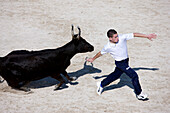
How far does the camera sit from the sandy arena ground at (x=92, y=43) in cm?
918

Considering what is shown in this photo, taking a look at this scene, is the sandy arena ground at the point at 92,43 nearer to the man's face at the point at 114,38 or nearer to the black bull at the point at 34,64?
the black bull at the point at 34,64

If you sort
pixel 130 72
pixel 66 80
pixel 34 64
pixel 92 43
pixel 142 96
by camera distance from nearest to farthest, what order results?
pixel 130 72 < pixel 142 96 < pixel 34 64 < pixel 66 80 < pixel 92 43

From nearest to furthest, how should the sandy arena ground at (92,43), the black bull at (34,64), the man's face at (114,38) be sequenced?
the man's face at (114,38) → the sandy arena ground at (92,43) → the black bull at (34,64)

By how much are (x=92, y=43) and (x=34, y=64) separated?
5014mm

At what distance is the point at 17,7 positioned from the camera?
1800cm

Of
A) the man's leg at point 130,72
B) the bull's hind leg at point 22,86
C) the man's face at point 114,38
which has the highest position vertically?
the man's face at point 114,38

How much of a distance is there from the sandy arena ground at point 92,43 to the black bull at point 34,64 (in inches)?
23.8

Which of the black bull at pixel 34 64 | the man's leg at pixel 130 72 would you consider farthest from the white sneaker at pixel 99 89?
the black bull at pixel 34 64

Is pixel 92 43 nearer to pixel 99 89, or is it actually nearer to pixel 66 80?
pixel 66 80

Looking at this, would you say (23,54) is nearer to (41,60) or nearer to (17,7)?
(41,60)

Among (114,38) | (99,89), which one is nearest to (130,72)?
(114,38)

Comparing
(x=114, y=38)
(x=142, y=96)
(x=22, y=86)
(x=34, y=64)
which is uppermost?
(x=114, y=38)

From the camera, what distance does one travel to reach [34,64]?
9375 millimetres

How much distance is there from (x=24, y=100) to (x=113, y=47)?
11.0 ft
